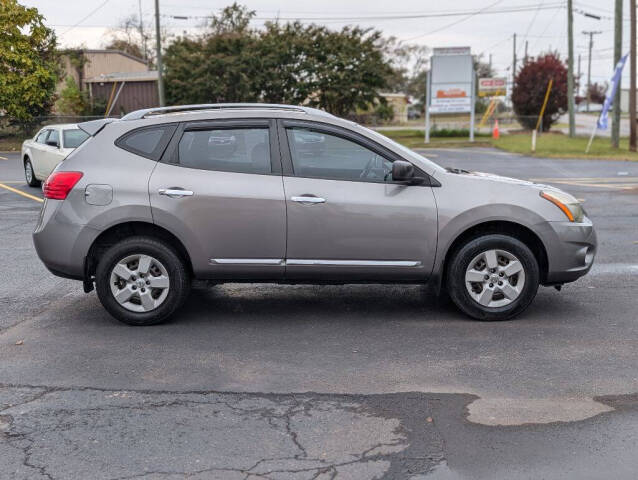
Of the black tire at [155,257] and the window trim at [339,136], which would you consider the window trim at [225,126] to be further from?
the black tire at [155,257]

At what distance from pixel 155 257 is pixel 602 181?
1570 centimetres

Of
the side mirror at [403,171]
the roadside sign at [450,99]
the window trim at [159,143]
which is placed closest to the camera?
the side mirror at [403,171]

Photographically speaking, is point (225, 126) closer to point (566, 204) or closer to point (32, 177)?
point (566, 204)

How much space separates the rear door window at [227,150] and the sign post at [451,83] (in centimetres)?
3296

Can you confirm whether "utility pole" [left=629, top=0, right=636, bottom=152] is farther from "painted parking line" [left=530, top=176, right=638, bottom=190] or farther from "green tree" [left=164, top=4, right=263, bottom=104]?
"green tree" [left=164, top=4, right=263, bottom=104]

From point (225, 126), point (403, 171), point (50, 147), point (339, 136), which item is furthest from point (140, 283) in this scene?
point (50, 147)

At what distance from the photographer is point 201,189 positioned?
6535mm

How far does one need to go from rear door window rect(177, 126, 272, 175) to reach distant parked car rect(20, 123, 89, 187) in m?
11.1

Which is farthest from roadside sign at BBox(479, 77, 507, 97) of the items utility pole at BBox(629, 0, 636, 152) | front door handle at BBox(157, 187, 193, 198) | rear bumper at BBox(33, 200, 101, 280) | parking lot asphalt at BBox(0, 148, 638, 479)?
rear bumper at BBox(33, 200, 101, 280)

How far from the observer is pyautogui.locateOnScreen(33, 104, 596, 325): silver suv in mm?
6543

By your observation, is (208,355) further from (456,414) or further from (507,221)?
(507,221)

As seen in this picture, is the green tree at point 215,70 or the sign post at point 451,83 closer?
the sign post at point 451,83

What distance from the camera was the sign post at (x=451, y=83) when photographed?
39.2 meters

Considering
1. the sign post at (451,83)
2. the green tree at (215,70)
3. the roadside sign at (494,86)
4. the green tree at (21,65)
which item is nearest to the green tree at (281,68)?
the green tree at (215,70)
